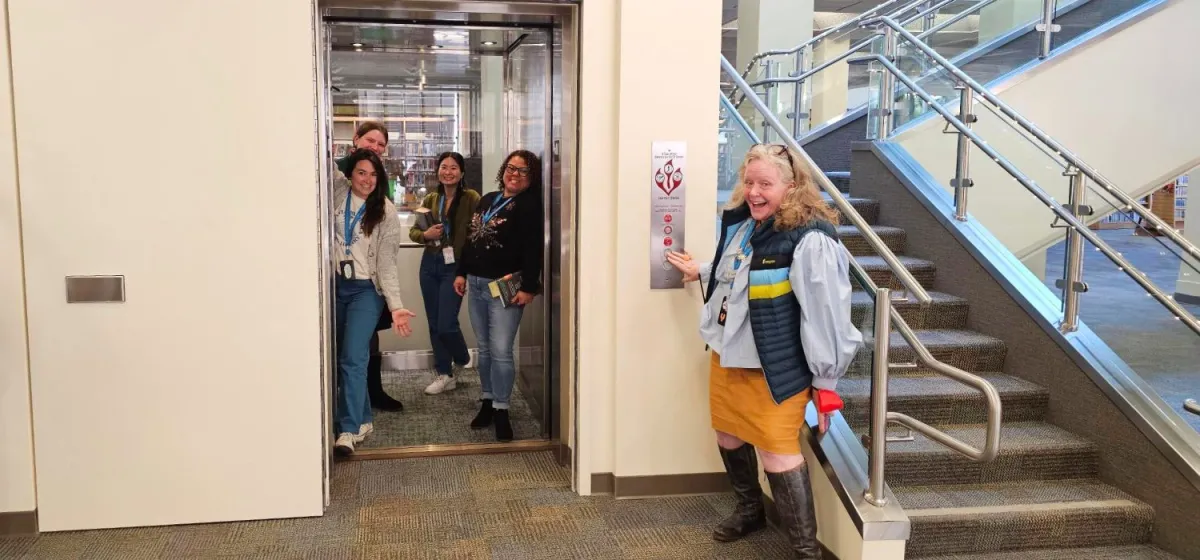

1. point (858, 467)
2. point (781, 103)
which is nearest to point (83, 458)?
point (858, 467)

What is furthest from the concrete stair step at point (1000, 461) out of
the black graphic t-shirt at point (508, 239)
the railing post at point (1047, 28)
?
the railing post at point (1047, 28)

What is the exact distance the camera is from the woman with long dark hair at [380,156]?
509cm

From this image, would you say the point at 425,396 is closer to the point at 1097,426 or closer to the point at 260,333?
the point at 260,333

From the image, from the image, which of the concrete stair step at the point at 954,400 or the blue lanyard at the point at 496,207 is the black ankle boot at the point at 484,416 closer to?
the blue lanyard at the point at 496,207

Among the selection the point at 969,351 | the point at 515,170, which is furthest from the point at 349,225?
the point at 969,351

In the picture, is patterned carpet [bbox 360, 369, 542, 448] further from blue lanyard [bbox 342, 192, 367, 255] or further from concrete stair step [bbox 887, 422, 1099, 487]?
concrete stair step [bbox 887, 422, 1099, 487]

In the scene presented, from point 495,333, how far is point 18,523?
235cm

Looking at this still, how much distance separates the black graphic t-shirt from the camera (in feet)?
17.2

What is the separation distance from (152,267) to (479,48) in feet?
9.55

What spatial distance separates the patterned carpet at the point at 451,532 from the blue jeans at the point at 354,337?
45cm

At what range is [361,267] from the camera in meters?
4.95

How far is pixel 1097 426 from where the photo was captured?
4.30m

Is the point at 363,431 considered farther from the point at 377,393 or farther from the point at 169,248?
the point at 169,248

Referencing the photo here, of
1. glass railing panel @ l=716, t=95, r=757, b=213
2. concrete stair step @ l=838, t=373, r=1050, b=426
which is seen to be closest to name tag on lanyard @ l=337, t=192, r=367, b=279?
glass railing panel @ l=716, t=95, r=757, b=213
